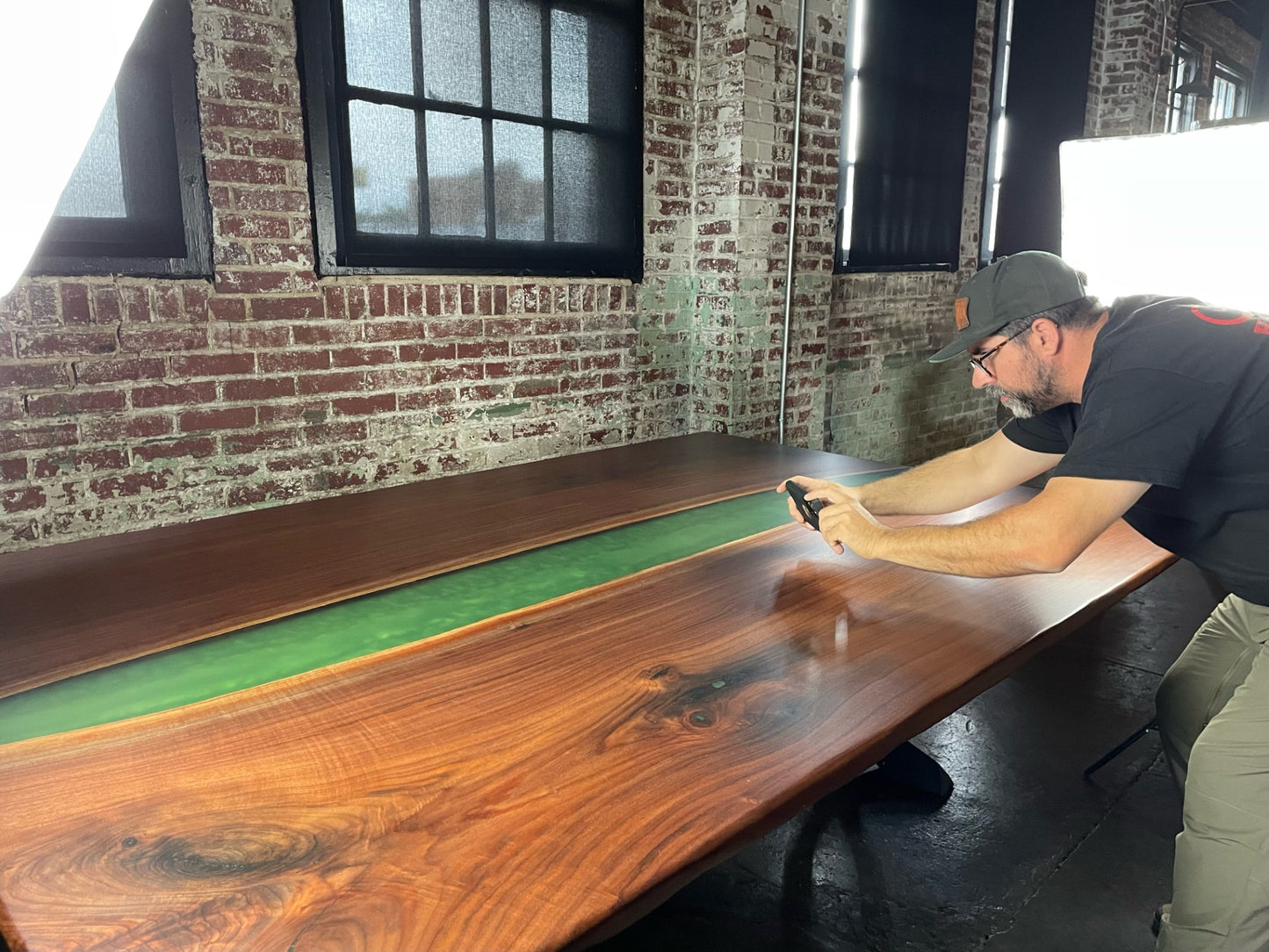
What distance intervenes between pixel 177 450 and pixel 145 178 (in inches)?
28.3

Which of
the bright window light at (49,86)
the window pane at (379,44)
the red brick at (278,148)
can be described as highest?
the window pane at (379,44)

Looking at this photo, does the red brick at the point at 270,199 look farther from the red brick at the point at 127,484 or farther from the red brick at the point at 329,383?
the red brick at the point at 127,484

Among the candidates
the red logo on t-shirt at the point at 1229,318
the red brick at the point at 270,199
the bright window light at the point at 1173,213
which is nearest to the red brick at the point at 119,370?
the red brick at the point at 270,199

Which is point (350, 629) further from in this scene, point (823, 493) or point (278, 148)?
point (278, 148)

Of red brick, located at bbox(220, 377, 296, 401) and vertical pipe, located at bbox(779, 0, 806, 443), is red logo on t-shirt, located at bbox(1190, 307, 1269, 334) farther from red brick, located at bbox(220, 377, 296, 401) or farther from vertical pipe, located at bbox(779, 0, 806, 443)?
vertical pipe, located at bbox(779, 0, 806, 443)

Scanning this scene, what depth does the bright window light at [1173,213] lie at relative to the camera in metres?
3.00

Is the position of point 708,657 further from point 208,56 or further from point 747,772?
point 208,56

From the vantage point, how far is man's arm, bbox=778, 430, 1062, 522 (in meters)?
2.06

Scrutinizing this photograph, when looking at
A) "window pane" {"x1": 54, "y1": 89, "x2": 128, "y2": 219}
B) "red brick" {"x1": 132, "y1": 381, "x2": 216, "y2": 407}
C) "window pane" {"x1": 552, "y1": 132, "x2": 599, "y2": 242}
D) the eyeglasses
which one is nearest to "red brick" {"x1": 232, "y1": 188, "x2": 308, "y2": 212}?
"window pane" {"x1": 54, "y1": 89, "x2": 128, "y2": 219}

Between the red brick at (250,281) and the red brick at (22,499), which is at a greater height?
the red brick at (250,281)

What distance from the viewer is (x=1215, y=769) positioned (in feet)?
4.78

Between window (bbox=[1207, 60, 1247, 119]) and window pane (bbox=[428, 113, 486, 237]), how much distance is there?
28.0 ft

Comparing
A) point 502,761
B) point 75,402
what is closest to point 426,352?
point 75,402

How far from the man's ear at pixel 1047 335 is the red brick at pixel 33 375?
2.26 m
